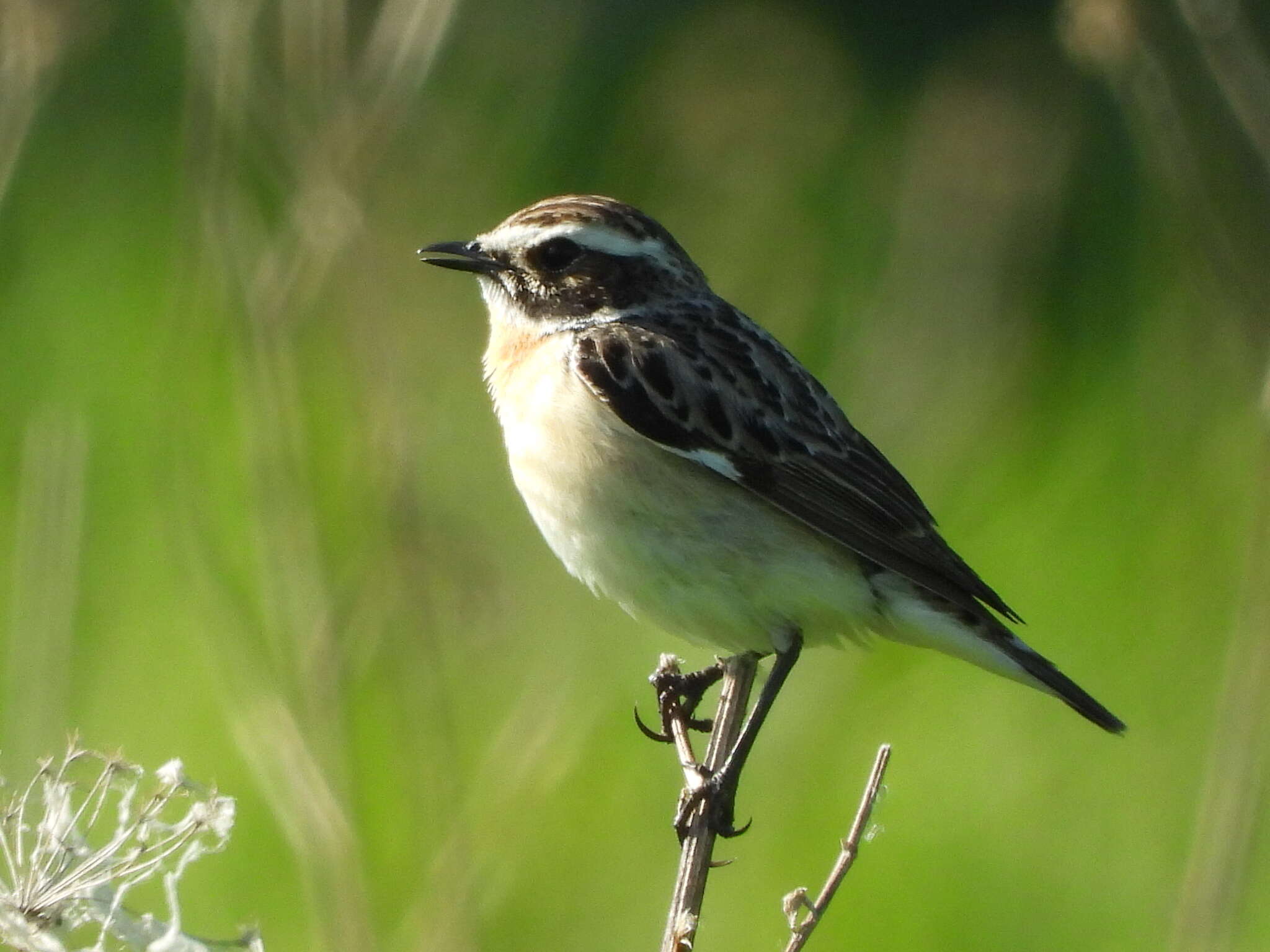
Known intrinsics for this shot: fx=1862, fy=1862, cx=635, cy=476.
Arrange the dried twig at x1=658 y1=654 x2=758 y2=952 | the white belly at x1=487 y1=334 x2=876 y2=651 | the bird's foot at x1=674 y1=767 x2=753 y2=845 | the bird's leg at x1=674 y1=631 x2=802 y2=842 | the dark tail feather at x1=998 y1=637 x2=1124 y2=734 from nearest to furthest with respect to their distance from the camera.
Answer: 1. the dried twig at x1=658 y1=654 x2=758 y2=952
2. the bird's foot at x1=674 y1=767 x2=753 y2=845
3. the bird's leg at x1=674 y1=631 x2=802 y2=842
4. the white belly at x1=487 y1=334 x2=876 y2=651
5. the dark tail feather at x1=998 y1=637 x2=1124 y2=734

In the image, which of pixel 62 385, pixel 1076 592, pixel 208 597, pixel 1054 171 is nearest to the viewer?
pixel 208 597

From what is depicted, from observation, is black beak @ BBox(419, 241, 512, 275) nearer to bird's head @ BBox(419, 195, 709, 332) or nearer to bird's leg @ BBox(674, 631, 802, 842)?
bird's head @ BBox(419, 195, 709, 332)

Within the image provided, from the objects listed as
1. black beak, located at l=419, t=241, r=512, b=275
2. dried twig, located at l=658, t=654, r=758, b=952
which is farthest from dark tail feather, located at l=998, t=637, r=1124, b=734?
black beak, located at l=419, t=241, r=512, b=275

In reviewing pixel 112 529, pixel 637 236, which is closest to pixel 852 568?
pixel 637 236

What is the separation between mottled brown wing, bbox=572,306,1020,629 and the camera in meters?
3.99

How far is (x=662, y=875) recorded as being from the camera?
4562 mm

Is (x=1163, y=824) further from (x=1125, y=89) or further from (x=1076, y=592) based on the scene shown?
(x=1125, y=89)

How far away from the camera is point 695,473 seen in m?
3.95

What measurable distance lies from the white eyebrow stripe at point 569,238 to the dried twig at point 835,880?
1872mm

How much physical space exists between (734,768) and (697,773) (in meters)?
0.31

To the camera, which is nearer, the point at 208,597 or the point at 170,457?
the point at 208,597

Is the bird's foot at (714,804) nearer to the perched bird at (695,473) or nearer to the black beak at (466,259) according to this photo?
the perched bird at (695,473)

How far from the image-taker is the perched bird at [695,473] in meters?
3.84

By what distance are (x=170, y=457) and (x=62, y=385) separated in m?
1.88
